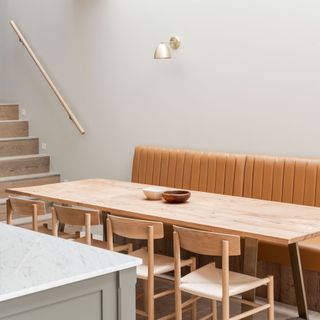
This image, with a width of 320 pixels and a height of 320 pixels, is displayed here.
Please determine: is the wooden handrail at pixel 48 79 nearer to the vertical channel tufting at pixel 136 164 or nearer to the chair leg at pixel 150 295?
the vertical channel tufting at pixel 136 164

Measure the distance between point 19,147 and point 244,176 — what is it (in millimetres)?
3138

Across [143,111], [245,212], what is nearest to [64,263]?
[245,212]

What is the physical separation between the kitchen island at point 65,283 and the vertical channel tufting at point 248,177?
3.24 m

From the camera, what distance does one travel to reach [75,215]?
4.05 metres

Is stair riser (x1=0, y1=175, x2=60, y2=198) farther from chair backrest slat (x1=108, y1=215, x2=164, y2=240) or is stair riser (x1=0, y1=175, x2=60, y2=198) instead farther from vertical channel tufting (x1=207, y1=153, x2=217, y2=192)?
chair backrest slat (x1=108, y1=215, x2=164, y2=240)

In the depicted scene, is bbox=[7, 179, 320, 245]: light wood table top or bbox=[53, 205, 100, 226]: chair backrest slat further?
bbox=[53, 205, 100, 226]: chair backrest slat

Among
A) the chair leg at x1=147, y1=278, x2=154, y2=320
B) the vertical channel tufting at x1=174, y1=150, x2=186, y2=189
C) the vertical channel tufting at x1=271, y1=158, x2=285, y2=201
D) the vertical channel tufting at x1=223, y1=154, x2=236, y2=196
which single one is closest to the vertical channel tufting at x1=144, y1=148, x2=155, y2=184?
the vertical channel tufting at x1=174, y1=150, x2=186, y2=189

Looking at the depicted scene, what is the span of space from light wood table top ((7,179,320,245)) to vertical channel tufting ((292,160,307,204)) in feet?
2.71

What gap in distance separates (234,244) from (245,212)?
73cm

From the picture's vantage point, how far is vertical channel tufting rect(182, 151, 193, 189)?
5910mm

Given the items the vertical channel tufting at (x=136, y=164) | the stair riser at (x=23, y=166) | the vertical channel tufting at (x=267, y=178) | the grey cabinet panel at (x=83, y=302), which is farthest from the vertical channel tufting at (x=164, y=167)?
the grey cabinet panel at (x=83, y=302)

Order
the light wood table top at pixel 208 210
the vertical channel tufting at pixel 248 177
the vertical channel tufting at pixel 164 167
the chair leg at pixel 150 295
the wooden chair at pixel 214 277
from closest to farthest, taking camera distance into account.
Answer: the wooden chair at pixel 214 277
the light wood table top at pixel 208 210
the chair leg at pixel 150 295
the vertical channel tufting at pixel 248 177
the vertical channel tufting at pixel 164 167

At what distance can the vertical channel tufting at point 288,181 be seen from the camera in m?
5.12

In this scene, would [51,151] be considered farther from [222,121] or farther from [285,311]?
[285,311]
